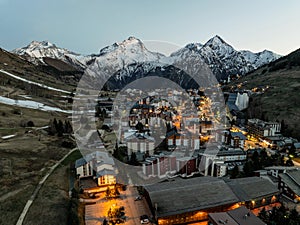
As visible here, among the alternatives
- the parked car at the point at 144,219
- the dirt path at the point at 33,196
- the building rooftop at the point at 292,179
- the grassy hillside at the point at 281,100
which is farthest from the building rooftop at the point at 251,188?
the grassy hillside at the point at 281,100

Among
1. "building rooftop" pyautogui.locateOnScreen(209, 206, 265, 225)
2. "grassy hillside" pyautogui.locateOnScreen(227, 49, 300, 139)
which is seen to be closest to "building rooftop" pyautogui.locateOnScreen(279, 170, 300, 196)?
"building rooftop" pyautogui.locateOnScreen(209, 206, 265, 225)

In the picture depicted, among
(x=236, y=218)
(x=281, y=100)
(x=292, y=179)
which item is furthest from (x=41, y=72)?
(x=236, y=218)

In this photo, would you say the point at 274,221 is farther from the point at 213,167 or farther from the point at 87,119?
the point at 87,119

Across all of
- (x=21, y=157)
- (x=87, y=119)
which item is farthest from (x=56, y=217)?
(x=87, y=119)

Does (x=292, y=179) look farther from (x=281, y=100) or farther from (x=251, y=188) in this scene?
(x=281, y=100)

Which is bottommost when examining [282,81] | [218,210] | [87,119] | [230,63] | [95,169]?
[218,210]

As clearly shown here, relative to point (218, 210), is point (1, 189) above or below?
Answer: above

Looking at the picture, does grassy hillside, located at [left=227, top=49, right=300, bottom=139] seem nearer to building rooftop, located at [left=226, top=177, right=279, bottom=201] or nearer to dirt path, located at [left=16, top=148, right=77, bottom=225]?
building rooftop, located at [left=226, top=177, right=279, bottom=201]

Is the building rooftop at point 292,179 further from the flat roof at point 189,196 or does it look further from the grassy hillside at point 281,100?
the grassy hillside at point 281,100
